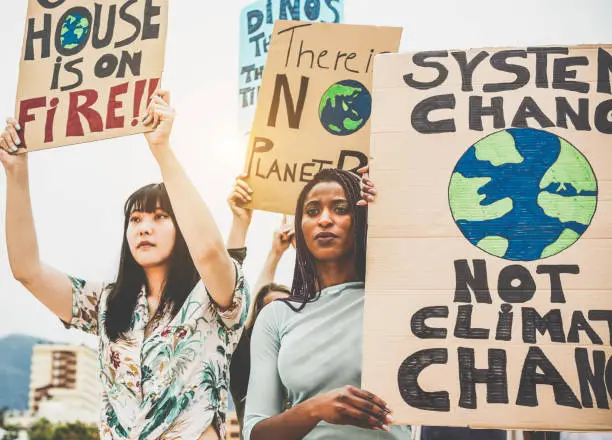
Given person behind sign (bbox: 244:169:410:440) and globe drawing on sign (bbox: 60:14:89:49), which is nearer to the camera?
person behind sign (bbox: 244:169:410:440)

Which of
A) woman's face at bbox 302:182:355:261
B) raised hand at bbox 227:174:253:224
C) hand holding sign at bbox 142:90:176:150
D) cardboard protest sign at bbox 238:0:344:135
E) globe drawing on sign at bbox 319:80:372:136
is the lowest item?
woman's face at bbox 302:182:355:261

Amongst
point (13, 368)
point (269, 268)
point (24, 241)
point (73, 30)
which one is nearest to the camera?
point (24, 241)

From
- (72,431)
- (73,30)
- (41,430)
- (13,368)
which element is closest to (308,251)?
(73,30)

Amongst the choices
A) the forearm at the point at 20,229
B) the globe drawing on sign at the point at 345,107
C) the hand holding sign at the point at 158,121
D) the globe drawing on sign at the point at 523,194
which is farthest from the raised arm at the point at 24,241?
the globe drawing on sign at the point at 523,194

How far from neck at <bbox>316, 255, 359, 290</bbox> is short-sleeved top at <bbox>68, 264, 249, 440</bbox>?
0.86ft

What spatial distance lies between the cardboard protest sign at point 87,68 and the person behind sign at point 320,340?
0.60 m

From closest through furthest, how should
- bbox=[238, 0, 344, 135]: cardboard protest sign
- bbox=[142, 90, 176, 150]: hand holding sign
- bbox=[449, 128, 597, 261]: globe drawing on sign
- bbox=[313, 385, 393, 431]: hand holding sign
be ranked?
1. bbox=[313, 385, 393, 431]: hand holding sign
2. bbox=[449, 128, 597, 261]: globe drawing on sign
3. bbox=[142, 90, 176, 150]: hand holding sign
4. bbox=[238, 0, 344, 135]: cardboard protest sign

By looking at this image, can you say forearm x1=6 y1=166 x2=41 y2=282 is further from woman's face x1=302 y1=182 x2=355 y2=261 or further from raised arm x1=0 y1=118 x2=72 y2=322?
woman's face x1=302 y1=182 x2=355 y2=261

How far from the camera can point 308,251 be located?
7.93 ft

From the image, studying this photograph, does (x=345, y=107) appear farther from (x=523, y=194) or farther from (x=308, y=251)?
(x=523, y=194)

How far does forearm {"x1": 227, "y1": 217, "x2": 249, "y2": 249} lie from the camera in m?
2.81

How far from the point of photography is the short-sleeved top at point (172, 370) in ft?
7.73

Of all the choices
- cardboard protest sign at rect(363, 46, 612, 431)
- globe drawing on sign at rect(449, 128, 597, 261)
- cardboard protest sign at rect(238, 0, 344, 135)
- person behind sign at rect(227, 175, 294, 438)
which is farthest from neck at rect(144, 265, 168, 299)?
cardboard protest sign at rect(238, 0, 344, 135)

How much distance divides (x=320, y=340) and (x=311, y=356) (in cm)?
5
